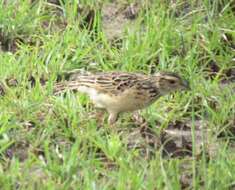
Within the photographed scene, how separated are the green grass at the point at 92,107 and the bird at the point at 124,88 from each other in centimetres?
15

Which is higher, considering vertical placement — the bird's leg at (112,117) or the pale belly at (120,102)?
the pale belly at (120,102)

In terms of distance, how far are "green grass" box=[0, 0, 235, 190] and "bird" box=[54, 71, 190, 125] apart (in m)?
0.15

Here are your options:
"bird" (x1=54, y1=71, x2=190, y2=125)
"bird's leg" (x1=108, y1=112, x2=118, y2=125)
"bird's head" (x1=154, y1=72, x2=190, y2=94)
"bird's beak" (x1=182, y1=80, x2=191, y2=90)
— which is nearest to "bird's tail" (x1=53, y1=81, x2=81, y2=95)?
"bird" (x1=54, y1=71, x2=190, y2=125)

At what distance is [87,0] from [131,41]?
1.03 m

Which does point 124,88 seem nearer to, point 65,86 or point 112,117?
point 112,117

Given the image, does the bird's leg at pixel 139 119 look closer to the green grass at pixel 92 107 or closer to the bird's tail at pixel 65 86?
the green grass at pixel 92 107

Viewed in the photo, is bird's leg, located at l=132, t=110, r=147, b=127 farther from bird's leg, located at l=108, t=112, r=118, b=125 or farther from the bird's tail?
the bird's tail

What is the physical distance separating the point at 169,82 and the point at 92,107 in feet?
2.30

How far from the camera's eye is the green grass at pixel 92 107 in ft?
25.1

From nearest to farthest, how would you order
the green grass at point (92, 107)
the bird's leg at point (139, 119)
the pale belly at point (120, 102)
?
the green grass at point (92, 107)
the pale belly at point (120, 102)
the bird's leg at point (139, 119)

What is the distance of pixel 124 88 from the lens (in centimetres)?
859

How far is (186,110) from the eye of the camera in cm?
903

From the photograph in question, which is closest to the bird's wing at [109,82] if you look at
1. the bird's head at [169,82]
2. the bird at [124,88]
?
the bird at [124,88]

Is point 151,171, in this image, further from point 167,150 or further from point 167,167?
point 167,150
